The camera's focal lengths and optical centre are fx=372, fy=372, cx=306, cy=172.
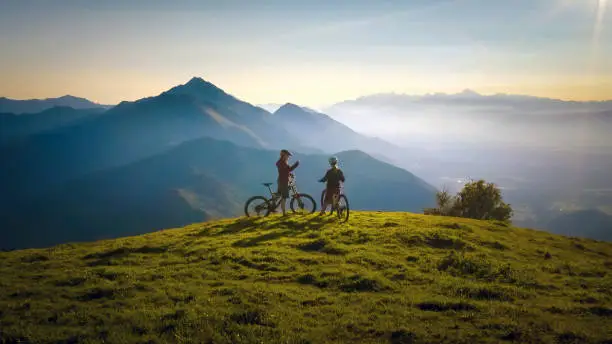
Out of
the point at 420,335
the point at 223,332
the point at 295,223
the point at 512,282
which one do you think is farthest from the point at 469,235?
the point at 223,332

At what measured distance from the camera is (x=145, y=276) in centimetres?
1738

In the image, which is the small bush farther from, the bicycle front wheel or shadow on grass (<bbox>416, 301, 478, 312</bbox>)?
shadow on grass (<bbox>416, 301, 478, 312</bbox>)

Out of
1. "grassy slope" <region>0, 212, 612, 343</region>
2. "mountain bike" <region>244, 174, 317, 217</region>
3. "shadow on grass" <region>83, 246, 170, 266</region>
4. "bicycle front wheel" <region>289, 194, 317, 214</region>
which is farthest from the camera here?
"bicycle front wheel" <region>289, 194, 317, 214</region>

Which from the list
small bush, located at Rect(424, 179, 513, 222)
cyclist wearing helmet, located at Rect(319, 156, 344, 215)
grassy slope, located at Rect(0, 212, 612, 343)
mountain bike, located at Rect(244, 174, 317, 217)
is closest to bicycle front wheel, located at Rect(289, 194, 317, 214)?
mountain bike, located at Rect(244, 174, 317, 217)

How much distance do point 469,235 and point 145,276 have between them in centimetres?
2083

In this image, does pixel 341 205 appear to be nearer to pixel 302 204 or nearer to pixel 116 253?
pixel 302 204

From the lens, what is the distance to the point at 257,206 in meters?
30.7

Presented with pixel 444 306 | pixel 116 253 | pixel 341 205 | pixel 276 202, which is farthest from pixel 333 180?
pixel 444 306

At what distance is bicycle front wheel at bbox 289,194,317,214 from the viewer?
3059 centimetres

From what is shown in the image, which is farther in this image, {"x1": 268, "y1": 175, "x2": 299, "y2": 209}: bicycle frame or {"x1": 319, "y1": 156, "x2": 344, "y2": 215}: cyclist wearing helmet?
{"x1": 268, "y1": 175, "x2": 299, "y2": 209}: bicycle frame

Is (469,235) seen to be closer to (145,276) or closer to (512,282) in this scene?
(512,282)

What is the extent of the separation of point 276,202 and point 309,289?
47.4 feet

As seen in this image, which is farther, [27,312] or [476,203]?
[476,203]

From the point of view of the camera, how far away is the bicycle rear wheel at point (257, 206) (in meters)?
30.4
